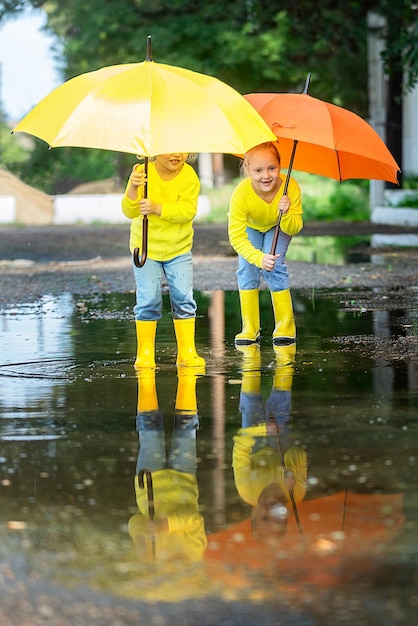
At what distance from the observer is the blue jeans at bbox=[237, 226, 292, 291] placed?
9.76 meters

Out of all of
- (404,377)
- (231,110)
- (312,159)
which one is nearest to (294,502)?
(404,377)

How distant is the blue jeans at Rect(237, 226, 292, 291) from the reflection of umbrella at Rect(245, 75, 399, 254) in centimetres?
36

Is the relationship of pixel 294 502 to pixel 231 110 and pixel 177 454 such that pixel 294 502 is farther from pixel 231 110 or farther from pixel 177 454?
pixel 231 110

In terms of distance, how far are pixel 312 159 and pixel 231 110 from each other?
2301 mm

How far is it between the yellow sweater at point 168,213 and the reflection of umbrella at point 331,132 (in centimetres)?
98

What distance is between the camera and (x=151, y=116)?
776cm

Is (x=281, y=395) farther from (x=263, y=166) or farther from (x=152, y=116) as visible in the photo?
(x=263, y=166)

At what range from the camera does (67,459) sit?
18.8 feet

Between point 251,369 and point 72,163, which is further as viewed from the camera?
point 72,163

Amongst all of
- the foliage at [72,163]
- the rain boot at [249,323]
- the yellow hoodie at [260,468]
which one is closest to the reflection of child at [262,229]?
the rain boot at [249,323]

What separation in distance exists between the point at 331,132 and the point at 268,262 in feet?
3.10

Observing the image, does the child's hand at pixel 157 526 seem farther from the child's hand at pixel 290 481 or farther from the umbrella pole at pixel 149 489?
the child's hand at pixel 290 481

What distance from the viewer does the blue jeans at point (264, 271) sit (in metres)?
9.76

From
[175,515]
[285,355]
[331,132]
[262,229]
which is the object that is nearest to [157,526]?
[175,515]
